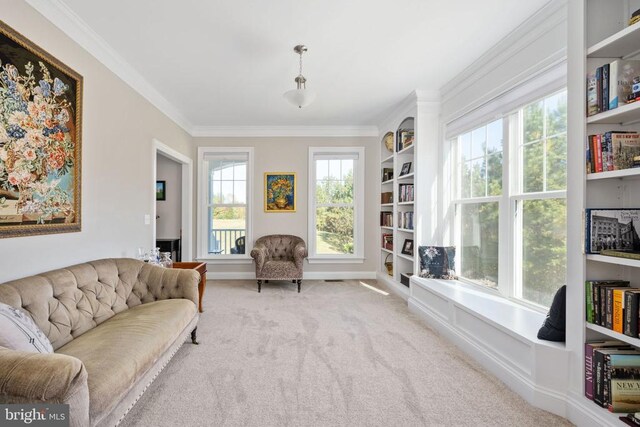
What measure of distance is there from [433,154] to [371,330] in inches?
89.7

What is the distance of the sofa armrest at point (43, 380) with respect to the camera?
1037mm

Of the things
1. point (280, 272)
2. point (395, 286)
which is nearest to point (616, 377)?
point (395, 286)

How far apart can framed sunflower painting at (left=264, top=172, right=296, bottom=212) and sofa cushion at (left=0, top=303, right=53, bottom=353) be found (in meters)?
3.79

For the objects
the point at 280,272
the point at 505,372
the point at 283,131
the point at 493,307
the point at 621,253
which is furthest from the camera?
the point at 283,131

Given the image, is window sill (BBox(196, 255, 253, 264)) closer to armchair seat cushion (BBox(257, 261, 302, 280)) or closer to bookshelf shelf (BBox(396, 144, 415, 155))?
armchair seat cushion (BBox(257, 261, 302, 280))

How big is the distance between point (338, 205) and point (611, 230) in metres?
3.86

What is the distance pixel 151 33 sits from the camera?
7.88ft

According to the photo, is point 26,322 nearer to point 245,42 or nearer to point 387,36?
point 245,42

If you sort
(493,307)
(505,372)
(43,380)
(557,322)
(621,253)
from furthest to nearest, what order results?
(493,307)
(505,372)
(557,322)
(621,253)
(43,380)

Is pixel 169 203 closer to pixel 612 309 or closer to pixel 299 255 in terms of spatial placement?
pixel 299 255

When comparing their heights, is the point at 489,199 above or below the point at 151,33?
below

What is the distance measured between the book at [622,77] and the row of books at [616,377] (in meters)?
1.28

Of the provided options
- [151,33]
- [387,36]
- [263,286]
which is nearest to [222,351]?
[263,286]

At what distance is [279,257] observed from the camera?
4.86 meters
